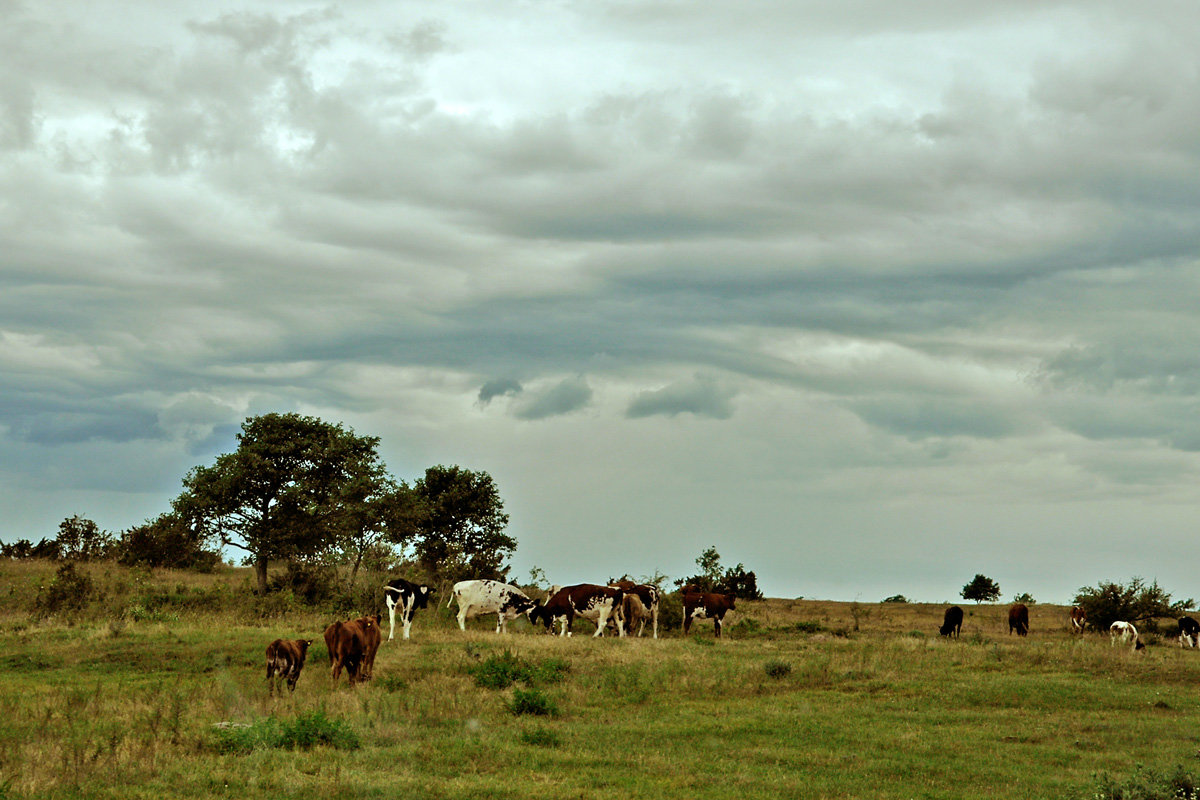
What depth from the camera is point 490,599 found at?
3522 centimetres

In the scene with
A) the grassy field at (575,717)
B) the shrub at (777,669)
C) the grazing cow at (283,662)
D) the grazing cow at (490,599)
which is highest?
the grazing cow at (490,599)

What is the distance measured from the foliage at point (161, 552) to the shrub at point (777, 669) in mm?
35628

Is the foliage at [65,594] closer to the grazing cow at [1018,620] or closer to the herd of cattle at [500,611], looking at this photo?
the herd of cattle at [500,611]

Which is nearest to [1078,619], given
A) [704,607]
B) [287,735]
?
[704,607]

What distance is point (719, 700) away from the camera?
23375mm

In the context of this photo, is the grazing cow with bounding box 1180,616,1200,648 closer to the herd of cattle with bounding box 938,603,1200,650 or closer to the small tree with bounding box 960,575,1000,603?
the herd of cattle with bounding box 938,603,1200,650

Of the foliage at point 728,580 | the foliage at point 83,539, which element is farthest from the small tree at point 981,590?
the foliage at point 83,539

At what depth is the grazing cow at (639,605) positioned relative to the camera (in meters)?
37.1

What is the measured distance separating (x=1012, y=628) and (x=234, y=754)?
43063 millimetres

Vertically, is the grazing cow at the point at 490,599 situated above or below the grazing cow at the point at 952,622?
above

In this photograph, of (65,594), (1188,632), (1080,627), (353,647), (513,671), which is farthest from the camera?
(1080,627)

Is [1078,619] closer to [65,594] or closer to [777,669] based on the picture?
[777,669]

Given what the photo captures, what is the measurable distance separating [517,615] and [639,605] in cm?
463

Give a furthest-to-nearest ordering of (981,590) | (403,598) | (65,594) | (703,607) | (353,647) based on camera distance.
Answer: (981,590) < (703,607) < (65,594) < (403,598) < (353,647)
